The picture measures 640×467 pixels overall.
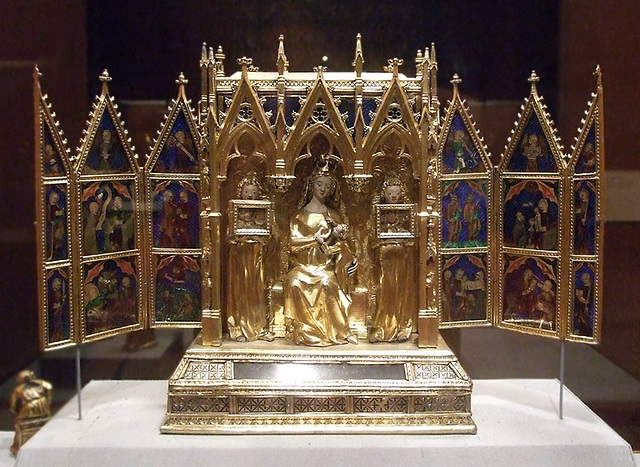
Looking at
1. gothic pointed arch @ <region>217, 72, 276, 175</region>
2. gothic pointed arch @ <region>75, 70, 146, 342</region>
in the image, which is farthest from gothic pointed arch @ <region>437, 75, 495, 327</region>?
gothic pointed arch @ <region>75, 70, 146, 342</region>

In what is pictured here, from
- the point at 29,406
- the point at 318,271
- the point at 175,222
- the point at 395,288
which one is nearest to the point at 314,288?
the point at 318,271

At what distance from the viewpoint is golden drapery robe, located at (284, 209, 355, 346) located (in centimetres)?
552

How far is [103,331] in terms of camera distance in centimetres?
548

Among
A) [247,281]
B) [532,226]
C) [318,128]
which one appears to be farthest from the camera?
[247,281]

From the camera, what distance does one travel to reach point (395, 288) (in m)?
5.63

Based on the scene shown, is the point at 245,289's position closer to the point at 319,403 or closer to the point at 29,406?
the point at 319,403

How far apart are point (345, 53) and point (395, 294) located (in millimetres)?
2216

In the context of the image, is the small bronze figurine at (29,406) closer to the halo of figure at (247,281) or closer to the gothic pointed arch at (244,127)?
the halo of figure at (247,281)

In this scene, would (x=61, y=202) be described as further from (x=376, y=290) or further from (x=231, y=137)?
(x=376, y=290)

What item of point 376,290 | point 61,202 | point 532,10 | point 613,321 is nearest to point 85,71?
point 61,202

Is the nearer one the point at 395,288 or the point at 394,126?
the point at 394,126

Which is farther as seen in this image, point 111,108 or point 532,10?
point 532,10

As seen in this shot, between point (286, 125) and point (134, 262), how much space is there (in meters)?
1.66

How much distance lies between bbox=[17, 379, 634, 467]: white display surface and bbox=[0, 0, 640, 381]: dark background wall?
47.1 inches
